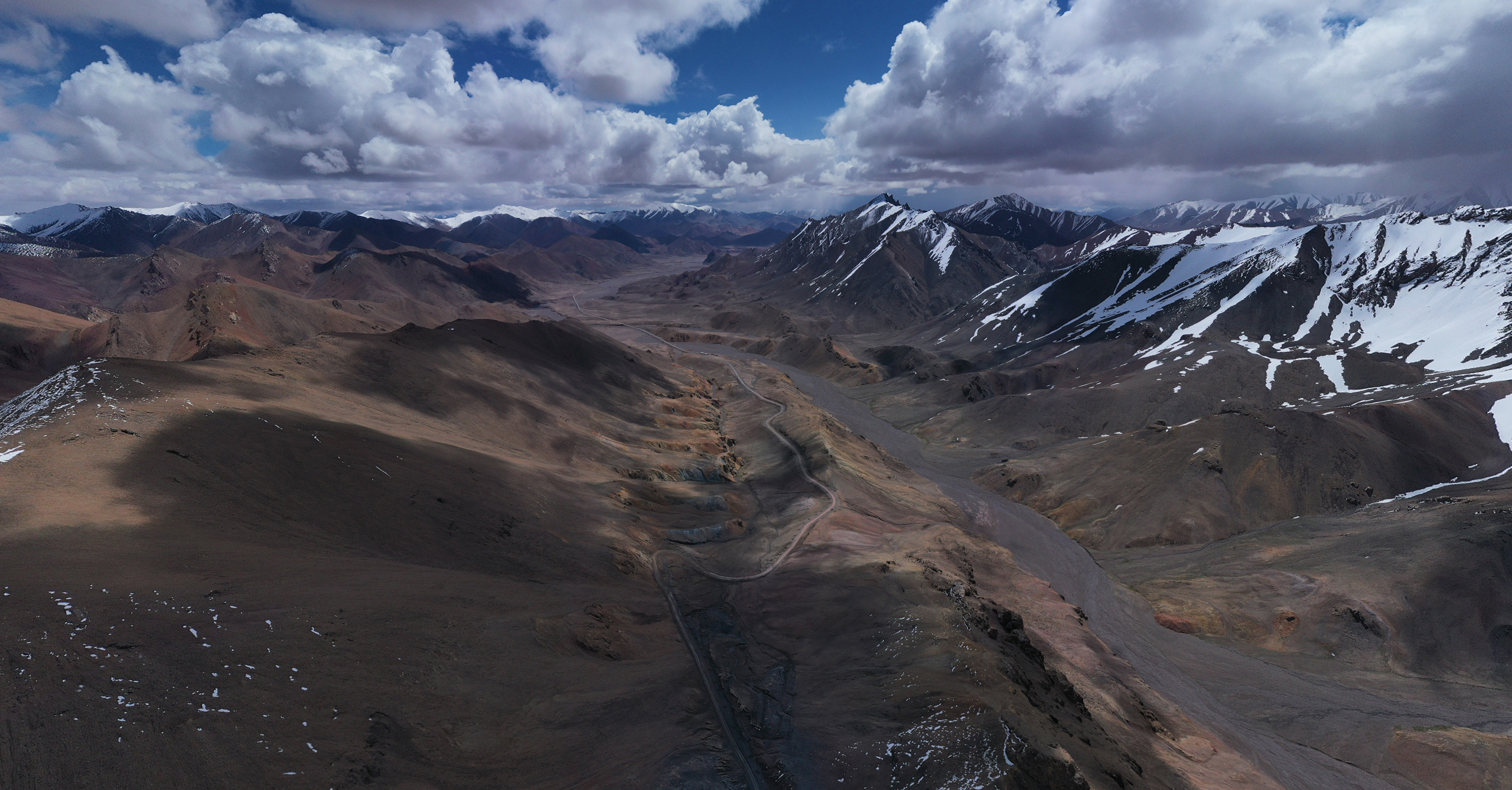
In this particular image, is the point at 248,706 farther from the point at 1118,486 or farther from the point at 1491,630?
the point at 1118,486

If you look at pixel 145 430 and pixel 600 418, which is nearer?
pixel 145 430

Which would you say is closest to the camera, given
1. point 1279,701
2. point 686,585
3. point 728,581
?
point 1279,701

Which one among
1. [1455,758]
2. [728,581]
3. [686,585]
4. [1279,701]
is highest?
[728,581]

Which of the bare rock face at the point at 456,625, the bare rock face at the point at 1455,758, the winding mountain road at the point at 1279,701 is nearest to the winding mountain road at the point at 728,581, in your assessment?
the bare rock face at the point at 456,625

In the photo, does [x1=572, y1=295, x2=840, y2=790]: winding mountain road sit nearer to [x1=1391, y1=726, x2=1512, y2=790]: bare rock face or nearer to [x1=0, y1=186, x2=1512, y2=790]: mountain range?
[x1=0, y1=186, x2=1512, y2=790]: mountain range

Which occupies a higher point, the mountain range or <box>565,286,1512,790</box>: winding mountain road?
the mountain range

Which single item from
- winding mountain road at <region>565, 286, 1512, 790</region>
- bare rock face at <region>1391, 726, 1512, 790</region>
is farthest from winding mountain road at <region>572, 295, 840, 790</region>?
bare rock face at <region>1391, 726, 1512, 790</region>

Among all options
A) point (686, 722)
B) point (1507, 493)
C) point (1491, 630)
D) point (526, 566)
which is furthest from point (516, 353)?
point (1507, 493)

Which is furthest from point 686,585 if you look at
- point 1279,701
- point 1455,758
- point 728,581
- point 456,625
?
point 1455,758

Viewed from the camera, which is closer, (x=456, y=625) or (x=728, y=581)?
(x=456, y=625)

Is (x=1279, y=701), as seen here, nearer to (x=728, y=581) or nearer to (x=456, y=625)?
(x=728, y=581)

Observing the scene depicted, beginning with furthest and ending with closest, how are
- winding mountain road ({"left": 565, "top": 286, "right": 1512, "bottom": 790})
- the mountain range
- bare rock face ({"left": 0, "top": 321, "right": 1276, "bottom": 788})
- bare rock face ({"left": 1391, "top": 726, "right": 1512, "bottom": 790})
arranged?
winding mountain road ({"left": 565, "top": 286, "right": 1512, "bottom": 790}) → bare rock face ({"left": 1391, "top": 726, "right": 1512, "bottom": 790}) → the mountain range → bare rock face ({"left": 0, "top": 321, "right": 1276, "bottom": 788})
